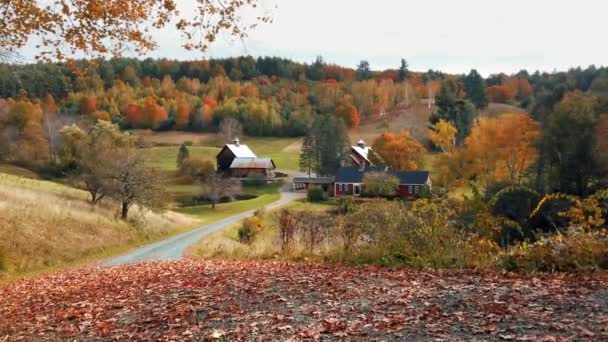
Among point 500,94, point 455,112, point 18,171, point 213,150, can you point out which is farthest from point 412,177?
point 500,94

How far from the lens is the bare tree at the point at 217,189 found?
5769 cm

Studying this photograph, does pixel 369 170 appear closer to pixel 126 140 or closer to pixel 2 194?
pixel 126 140

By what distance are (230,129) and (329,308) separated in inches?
3996

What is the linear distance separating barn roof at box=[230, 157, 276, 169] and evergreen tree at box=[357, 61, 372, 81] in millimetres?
102022

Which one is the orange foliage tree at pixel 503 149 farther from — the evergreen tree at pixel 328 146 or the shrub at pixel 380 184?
the evergreen tree at pixel 328 146

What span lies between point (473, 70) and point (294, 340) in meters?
123

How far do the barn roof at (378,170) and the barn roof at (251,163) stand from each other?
589 inches

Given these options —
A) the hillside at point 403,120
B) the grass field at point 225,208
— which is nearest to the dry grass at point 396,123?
the hillside at point 403,120

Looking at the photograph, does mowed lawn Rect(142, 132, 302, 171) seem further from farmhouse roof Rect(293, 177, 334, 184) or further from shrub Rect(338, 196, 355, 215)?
shrub Rect(338, 196, 355, 215)

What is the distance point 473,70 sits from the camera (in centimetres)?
11975

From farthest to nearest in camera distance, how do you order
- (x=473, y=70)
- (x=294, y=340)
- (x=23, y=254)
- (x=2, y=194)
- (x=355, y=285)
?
(x=473, y=70) < (x=2, y=194) < (x=23, y=254) < (x=355, y=285) < (x=294, y=340)

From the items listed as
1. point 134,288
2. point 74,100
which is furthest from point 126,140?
point 74,100

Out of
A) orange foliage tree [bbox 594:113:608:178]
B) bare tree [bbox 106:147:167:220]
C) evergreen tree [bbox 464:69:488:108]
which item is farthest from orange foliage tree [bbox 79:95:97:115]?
orange foliage tree [bbox 594:113:608:178]

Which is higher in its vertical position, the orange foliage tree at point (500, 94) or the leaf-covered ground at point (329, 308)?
the orange foliage tree at point (500, 94)
